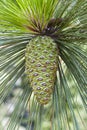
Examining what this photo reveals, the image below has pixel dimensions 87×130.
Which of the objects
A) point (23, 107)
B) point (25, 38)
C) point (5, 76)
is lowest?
point (23, 107)

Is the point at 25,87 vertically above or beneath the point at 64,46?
beneath

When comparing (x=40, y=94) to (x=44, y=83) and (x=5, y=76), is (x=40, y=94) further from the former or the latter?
(x=5, y=76)

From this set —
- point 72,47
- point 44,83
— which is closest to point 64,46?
point 72,47
